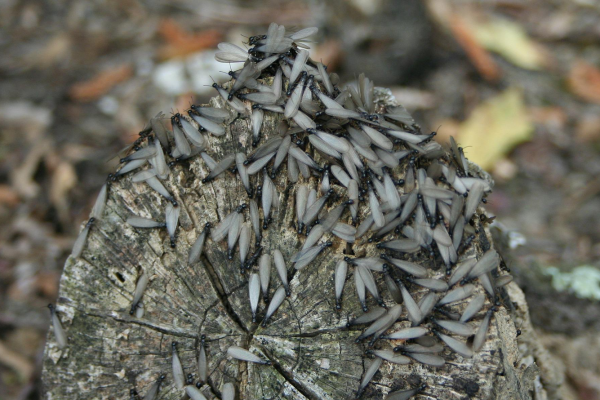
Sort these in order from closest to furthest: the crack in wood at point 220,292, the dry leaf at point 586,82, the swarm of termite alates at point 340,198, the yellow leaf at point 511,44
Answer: the swarm of termite alates at point 340,198 → the crack in wood at point 220,292 → the dry leaf at point 586,82 → the yellow leaf at point 511,44

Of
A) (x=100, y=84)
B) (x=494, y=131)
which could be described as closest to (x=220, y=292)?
(x=494, y=131)

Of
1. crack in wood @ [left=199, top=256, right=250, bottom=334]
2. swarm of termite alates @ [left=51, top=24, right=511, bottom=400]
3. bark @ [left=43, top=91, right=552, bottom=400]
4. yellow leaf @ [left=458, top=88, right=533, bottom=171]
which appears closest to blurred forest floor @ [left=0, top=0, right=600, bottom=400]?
yellow leaf @ [left=458, top=88, right=533, bottom=171]

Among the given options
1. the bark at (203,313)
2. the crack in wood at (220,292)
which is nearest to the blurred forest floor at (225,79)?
the bark at (203,313)

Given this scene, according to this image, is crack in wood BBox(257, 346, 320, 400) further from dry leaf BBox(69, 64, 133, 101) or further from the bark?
dry leaf BBox(69, 64, 133, 101)

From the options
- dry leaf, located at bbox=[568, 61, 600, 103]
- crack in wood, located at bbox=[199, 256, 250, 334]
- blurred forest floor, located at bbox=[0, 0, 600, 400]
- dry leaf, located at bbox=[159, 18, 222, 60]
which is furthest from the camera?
dry leaf, located at bbox=[159, 18, 222, 60]

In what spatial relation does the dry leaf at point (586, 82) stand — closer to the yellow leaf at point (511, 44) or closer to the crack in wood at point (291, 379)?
the yellow leaf at point (511, 44)

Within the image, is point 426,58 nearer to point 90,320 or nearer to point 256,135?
point 256,135
